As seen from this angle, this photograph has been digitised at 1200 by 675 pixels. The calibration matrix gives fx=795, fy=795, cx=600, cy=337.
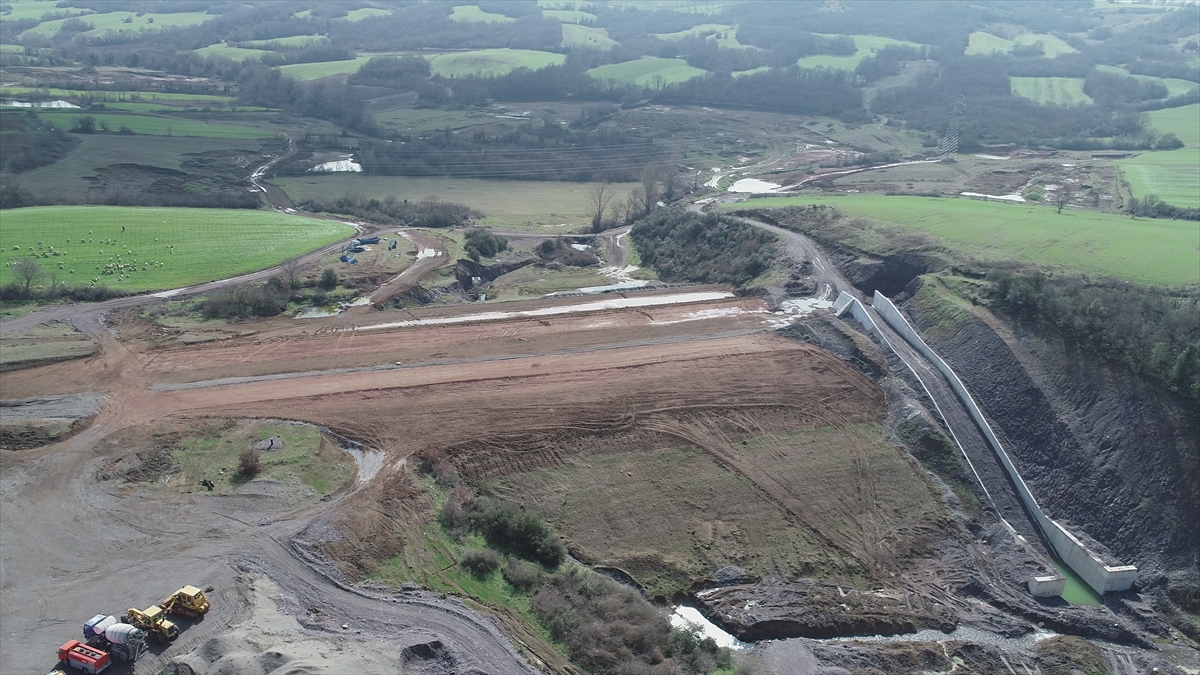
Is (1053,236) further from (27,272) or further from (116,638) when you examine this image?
(27,272)

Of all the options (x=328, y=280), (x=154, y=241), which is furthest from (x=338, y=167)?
(x=328, y=280)

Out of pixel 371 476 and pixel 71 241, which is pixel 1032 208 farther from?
pixel 71 241

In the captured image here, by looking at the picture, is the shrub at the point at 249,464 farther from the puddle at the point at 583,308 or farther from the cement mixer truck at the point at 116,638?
the puddle at the point at 583,308

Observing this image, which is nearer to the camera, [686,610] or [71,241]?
[686,610]

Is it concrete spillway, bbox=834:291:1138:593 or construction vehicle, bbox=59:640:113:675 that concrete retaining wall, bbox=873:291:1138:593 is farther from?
construction vehicle, bbox=59:640:113:675

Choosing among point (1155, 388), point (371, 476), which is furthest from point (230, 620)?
point (1155, 388)

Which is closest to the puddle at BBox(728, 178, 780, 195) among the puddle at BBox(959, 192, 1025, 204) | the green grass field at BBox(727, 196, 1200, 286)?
the puddle at BBox(959, 192, 1025, 204)
